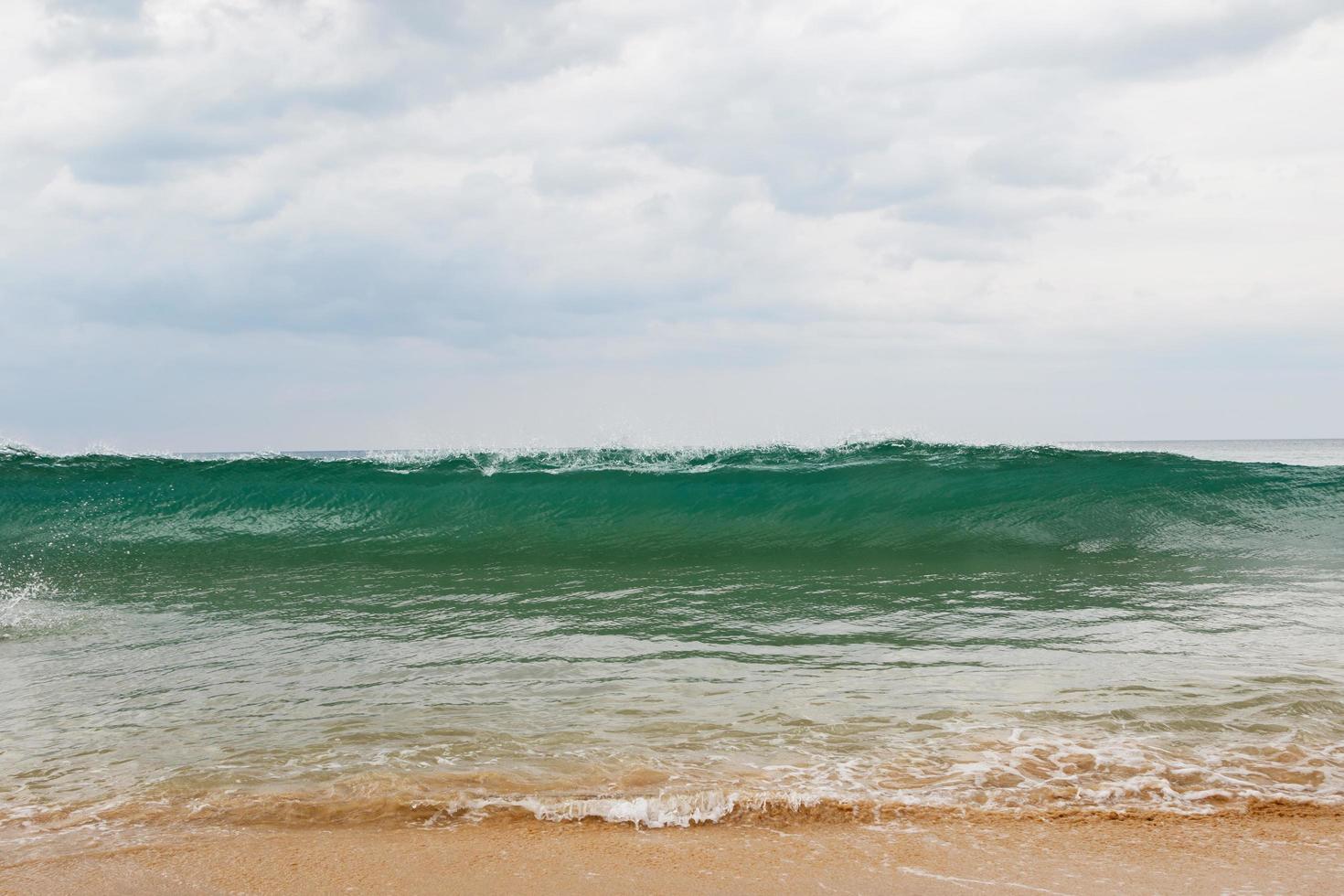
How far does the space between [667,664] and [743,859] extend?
7.03ft

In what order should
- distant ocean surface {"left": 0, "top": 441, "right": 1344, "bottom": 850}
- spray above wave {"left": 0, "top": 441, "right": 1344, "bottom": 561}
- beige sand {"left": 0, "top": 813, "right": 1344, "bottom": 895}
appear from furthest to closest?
1. spray above wave {"left": 0, "top": 441, "right": 1344, "bottom": 561}
2. distant ocean surface {"left": 0, "top": 441, "right": 1344, "bottom": 850}
3. beige sand {"left": 0, "top": 813, "right": 1344, "bottom": 895}

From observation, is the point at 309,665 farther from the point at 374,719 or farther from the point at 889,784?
the point at 889,784

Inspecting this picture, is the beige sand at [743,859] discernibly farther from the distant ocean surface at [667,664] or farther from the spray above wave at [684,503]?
the spray above wave at [684,503]

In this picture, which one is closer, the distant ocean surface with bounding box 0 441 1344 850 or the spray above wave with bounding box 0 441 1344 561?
the distant ocean surface with bounding box 0 441 1344 850

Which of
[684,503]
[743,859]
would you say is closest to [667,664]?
[743,859]

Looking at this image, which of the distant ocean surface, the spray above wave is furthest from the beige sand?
the spray above wave

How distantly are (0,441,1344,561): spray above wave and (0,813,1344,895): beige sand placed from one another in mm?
6612

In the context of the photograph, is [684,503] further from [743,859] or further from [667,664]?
[743,859]

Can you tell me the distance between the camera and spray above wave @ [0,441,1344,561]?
10203mm

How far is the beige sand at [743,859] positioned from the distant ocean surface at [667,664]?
0.41 ft

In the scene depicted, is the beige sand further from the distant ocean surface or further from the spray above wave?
the spray above wave

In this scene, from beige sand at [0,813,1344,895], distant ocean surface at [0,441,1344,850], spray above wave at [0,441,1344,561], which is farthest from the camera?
spray above wave at [0,441,1344,561]

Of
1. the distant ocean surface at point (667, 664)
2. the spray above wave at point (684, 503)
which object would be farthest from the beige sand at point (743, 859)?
the spray above wave at point (684, 503)

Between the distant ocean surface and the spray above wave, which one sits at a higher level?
the spray above wave
